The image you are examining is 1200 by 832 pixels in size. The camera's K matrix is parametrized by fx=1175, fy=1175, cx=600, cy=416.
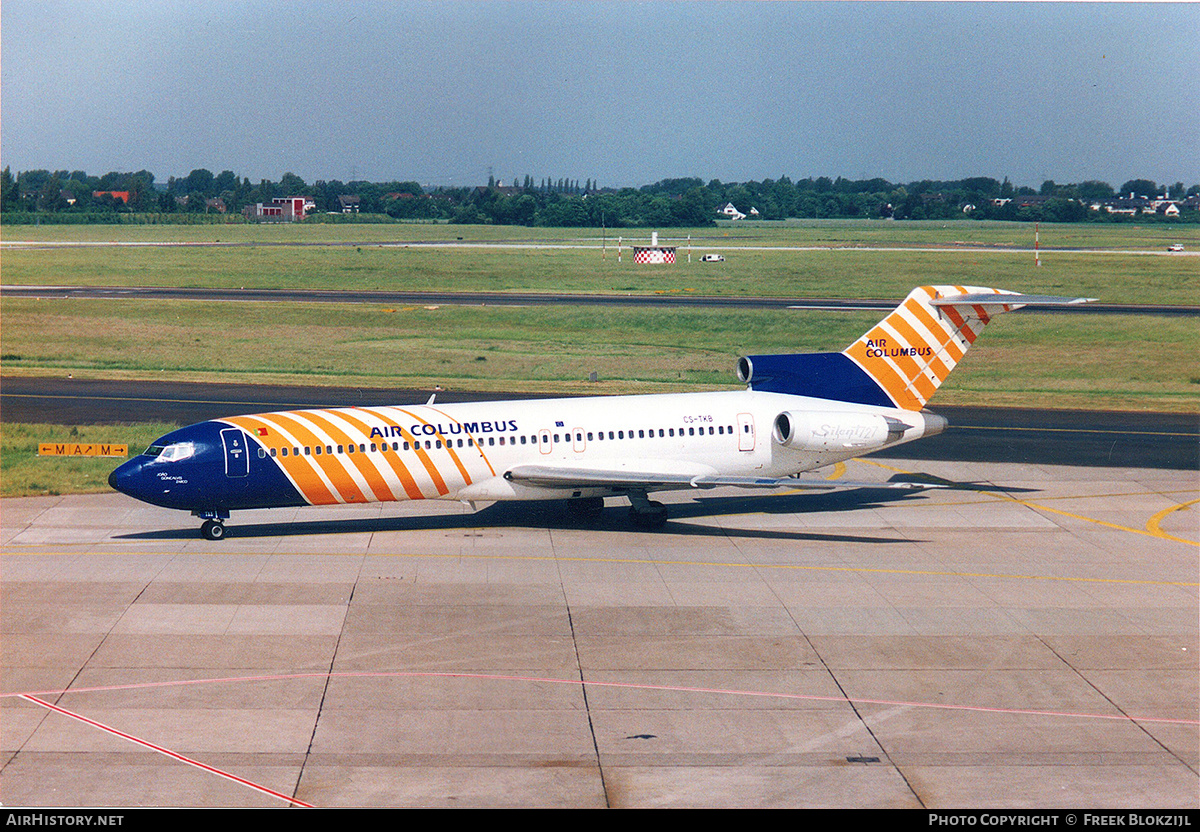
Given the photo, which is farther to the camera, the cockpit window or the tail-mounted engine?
the tail-mounted engine

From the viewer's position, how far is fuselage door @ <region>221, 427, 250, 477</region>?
29750mm

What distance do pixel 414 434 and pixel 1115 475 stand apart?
2343cm

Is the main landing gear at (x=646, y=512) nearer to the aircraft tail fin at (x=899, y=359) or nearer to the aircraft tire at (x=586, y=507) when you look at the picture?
the aircraft tire at (x=586, y=507)

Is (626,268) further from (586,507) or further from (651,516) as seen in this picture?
(651,516)

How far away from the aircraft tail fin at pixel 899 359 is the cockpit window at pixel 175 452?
635 inches

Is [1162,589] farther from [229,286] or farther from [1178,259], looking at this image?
[1178,259]

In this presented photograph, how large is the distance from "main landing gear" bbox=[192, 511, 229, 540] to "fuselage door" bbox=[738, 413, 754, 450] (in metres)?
14.1

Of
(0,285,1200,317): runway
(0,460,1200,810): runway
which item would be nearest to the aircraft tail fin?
(0,460,1200,810): runway

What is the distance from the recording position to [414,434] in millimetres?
30781

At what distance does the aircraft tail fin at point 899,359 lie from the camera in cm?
3503

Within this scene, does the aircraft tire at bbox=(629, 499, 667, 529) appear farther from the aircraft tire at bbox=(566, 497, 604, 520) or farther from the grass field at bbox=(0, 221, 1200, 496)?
the grass field at bbox=(0, 221, 1200, 496)

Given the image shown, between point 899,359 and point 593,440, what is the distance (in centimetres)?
1007

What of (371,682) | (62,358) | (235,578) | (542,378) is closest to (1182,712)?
(371,682)

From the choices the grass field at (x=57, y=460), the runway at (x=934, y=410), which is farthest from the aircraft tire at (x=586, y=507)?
the grass field at (x=57, y=460)
